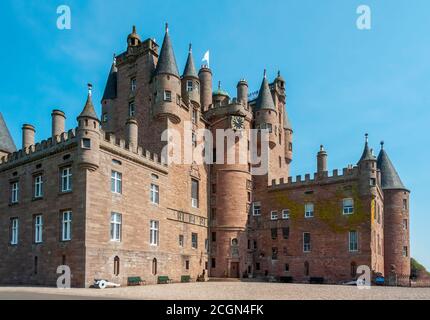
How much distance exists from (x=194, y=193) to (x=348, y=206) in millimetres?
16863

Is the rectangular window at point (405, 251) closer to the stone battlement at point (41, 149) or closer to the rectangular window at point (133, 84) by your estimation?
the rectangular window at point (133, 84)

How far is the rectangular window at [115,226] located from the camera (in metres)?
32.8

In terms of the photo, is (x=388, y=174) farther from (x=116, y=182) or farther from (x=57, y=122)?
(x=57, y=122)

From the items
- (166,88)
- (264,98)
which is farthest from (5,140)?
(264,98)

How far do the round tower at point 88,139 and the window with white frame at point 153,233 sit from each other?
30.3 ft

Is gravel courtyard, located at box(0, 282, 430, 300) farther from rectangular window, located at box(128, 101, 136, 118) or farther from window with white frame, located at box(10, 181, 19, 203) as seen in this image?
rectangular window, located at box(128, 101, 136, 118)

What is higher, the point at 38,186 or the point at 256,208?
the point at 38,186

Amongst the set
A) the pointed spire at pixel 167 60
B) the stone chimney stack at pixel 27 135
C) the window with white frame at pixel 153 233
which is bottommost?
the window with white frame at pixel 153 233

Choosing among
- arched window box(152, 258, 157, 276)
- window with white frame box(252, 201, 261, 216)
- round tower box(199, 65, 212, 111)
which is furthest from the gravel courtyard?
round tower box(199, 65, 212, 111)

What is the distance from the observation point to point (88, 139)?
31281 mm

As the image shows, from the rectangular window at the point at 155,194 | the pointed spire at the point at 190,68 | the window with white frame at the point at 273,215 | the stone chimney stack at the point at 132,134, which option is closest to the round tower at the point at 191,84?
the pointed spire at the point at 190,68

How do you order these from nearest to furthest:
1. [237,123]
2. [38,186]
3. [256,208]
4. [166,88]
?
1. [38,186]
2. [166,88]
3. [237,123]
4. [256,208]
